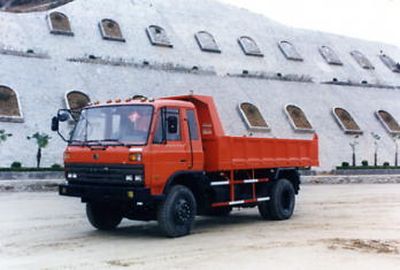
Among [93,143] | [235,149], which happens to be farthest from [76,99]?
[93,143]

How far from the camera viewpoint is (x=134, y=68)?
4181cm

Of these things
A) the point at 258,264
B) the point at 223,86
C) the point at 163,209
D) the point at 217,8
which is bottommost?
the point at 258,264

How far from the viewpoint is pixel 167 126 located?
11195 mm

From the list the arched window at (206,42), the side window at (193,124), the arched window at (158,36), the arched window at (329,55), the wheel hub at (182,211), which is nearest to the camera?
the wheel hub at (182,211)

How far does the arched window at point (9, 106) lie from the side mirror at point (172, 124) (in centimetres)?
2269

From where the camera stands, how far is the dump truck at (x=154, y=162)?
1078cm

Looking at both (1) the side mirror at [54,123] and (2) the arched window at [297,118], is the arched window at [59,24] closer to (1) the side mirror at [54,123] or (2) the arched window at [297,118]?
(2) the arched window at [297,118]

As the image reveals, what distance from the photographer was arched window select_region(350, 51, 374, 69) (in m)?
58.6

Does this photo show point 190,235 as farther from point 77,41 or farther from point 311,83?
point 311,83

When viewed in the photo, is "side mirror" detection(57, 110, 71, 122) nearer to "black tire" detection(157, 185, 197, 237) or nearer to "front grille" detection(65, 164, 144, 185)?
"front grille" detection(65, 164, 144, 185)

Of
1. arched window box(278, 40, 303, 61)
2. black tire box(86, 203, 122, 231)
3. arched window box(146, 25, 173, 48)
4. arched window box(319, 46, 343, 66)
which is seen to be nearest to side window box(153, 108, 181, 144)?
black tire box(86, 203, 122, 231)

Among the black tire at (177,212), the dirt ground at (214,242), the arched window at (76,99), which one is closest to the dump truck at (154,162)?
the black tire at (177,212)

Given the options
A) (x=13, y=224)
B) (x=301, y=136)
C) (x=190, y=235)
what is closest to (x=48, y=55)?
(x=301, y=136)

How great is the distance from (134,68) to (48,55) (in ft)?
21.2
